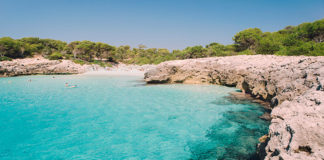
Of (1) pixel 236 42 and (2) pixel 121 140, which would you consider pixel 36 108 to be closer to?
(2) pixel 121 140

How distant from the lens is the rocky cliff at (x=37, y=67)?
95.1 ft

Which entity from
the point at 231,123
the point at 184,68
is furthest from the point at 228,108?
the point at 184,68

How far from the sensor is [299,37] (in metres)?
25.3

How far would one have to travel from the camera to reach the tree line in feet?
67.6

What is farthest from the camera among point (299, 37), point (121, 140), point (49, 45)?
point (49, 45)

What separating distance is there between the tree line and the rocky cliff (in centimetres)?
448

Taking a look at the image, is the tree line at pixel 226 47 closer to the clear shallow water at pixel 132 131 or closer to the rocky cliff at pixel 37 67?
the rocky cliff at pixel 37 67

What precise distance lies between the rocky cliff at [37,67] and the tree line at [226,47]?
4478 millimetres

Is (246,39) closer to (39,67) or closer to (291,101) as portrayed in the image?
(291,101)

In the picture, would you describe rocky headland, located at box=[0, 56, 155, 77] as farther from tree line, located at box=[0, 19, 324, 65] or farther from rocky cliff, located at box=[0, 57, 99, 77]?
tree line, located at box=[0, 19, 324, 65]

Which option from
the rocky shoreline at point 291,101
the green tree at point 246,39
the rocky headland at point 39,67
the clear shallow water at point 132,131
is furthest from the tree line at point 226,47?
the clear shallow water at point 132,131

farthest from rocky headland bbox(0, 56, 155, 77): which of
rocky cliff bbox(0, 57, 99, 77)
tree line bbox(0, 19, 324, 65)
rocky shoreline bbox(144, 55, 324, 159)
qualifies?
rocky shoreline bbox(144, 55, 324, 159)

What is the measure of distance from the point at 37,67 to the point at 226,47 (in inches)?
1691

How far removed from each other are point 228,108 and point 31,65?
121 ft
